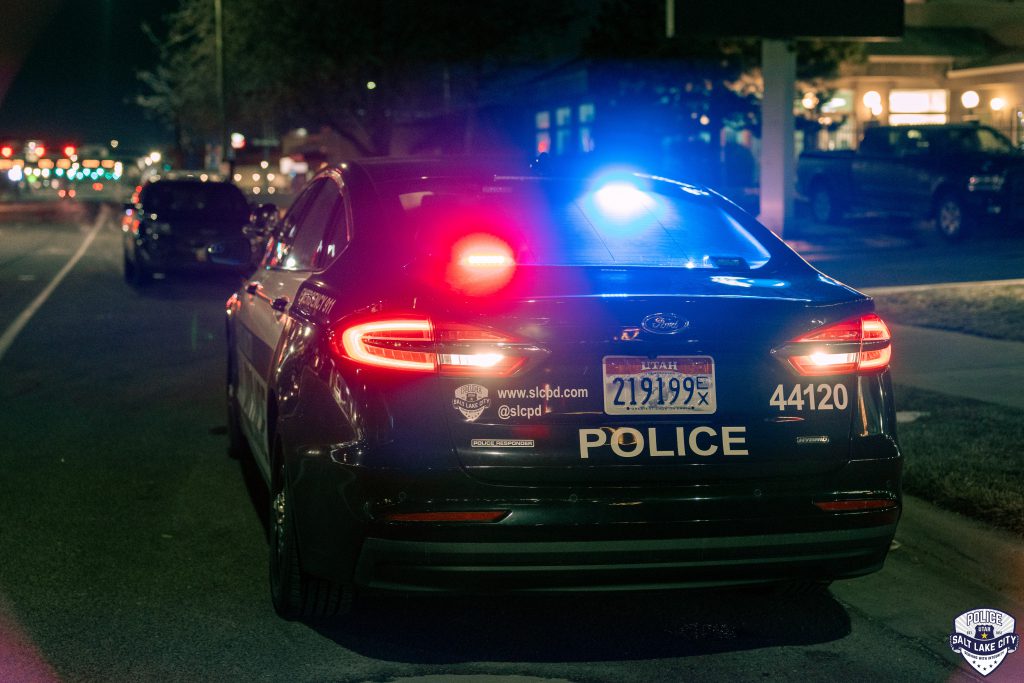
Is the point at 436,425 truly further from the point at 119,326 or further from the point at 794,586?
the point at 119,326

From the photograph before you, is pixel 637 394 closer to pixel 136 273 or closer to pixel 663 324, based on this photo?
pixel 663 324

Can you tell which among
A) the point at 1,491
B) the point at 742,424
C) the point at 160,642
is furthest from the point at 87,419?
the point at 742,424

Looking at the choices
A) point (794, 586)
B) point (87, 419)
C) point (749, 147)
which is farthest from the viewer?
point (749, 147)

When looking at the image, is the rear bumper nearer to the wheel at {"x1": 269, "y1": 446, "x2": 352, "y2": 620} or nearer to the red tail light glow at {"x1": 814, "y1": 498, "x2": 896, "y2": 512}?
the red tail light glow at {"x1": 814, "y1": 498, "x2": 896, "y2": 512}

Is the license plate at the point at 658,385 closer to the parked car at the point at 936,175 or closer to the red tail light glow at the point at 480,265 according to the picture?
the red tail light glow at the point at 480,265

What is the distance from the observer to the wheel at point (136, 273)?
2030cm

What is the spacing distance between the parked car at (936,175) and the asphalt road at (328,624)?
18122 mm

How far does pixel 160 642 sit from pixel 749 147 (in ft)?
130

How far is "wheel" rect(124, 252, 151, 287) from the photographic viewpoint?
66.6 ft

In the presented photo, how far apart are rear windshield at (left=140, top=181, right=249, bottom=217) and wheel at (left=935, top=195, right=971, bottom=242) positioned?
1163 cm

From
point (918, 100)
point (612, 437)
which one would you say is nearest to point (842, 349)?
point (612, 437)

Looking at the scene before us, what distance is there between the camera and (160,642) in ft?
16.1

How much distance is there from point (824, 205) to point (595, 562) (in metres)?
25.3

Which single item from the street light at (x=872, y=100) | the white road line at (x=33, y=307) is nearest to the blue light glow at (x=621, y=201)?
the white road line at (x=33, y=307)
